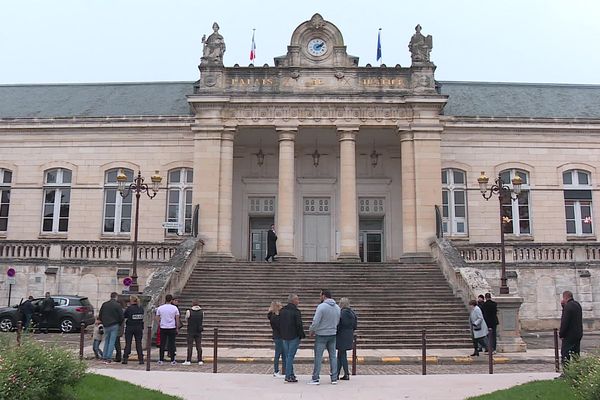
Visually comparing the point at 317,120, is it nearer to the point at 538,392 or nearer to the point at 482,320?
the point at 482,320

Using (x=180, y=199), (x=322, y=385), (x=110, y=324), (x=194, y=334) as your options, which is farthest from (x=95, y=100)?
(x=322, y=385)

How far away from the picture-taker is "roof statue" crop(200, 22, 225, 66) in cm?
2673

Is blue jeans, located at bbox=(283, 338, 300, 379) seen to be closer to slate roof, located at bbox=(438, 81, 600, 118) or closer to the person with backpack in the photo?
the person with backpack

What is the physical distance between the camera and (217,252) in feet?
83.3

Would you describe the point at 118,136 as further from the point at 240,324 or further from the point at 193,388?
the point at 193,388

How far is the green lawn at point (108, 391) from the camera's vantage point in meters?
8.83

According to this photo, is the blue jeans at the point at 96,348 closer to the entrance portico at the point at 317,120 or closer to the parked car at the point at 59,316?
the parked car at the point at 59,316

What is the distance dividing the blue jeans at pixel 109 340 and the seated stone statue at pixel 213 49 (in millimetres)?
15083

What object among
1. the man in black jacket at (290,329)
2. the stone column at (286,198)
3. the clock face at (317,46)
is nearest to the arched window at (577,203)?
the clock face at (317,46)

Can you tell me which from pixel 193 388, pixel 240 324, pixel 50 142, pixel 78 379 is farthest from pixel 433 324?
pixel 50 142

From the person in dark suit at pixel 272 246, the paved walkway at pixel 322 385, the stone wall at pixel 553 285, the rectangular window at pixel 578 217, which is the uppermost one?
the rectangular window at pixel 578 217

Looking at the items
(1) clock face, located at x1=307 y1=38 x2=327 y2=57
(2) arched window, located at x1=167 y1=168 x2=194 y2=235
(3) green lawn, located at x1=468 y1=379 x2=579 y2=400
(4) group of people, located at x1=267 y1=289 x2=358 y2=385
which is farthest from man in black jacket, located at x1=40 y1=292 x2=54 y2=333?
(3) green lawn, located at x1=468 y1=379 x2=579 y2=400

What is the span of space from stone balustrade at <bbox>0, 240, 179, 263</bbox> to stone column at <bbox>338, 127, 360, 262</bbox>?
285 inches

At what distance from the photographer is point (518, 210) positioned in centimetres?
2958
